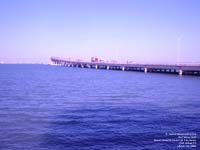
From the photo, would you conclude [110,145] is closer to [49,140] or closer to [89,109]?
[49,140]

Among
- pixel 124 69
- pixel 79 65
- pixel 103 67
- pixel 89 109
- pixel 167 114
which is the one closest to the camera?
pixel 167 114

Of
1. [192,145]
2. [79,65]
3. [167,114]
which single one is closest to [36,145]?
[192,145]

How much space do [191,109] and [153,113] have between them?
3.62 metres

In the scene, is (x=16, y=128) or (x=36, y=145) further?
(x=16, y=128)

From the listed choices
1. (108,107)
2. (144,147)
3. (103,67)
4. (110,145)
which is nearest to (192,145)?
(144,147)

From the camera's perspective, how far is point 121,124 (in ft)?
53.2

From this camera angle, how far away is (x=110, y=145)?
1262cm

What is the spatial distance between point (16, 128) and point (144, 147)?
6.63m

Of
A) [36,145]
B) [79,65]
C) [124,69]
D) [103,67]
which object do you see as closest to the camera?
[36,145]

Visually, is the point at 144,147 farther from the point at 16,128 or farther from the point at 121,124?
the point at 16,128

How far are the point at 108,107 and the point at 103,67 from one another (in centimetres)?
10956

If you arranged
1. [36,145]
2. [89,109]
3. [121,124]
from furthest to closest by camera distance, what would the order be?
[89,109]
[121,124]
[36,145]

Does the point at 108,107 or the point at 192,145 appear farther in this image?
the point at 108,107

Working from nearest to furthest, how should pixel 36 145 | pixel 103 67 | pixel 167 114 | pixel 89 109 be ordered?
pixel 36 145 → pixel 167 114 → pixel 89 109 → pixel 103 67
